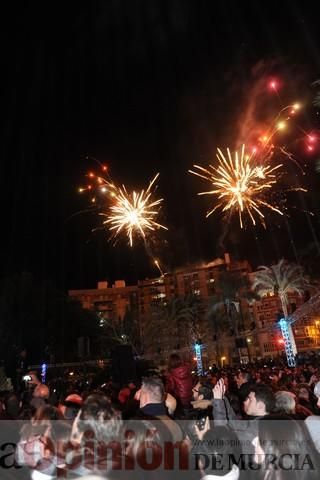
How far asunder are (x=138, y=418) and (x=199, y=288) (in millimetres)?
108214

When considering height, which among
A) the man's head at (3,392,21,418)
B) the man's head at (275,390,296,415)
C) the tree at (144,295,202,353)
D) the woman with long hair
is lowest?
the woman with long hair

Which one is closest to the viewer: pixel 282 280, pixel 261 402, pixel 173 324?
pixel 261 402

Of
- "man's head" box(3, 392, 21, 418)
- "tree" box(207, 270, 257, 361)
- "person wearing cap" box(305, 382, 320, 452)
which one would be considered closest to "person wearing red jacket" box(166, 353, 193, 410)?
"person wearing cap" box(305, 382, 320, 452)

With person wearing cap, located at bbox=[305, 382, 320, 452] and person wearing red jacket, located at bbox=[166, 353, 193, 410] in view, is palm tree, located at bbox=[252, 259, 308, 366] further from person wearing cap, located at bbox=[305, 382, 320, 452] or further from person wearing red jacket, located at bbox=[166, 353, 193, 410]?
person wearing cap, located at bbox=[305, 382, 320, 452]

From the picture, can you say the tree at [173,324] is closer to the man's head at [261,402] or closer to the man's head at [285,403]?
the man's head at [285,403]

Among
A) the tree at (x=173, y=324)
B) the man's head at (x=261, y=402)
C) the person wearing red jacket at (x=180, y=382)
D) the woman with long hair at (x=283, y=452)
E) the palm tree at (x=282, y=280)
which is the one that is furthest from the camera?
the tree at (x=173, y=324)

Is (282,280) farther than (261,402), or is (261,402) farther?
(282,280)

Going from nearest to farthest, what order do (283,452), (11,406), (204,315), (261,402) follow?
(283,452) → (261,402) → (11,406) → (204,315)

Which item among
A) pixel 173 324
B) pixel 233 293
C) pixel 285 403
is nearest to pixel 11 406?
pixel 285 403

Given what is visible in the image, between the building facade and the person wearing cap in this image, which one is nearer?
the person wearing cap

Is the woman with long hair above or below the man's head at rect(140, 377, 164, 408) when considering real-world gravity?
below

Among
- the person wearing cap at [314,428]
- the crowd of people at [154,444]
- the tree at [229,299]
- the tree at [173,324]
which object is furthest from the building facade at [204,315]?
the crowd of people at [154,444]

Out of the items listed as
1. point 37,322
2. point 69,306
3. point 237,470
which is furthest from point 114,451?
point 69,306

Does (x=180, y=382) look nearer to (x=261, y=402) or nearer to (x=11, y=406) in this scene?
(x=261, y=402)
